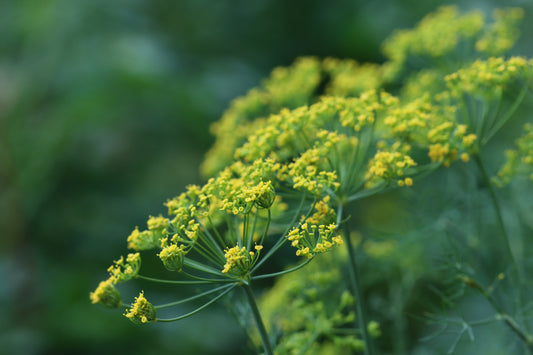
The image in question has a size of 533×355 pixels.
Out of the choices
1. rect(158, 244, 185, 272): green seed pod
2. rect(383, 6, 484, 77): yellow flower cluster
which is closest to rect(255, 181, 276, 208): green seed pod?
rect(158, 244, 185, 272): green seed pod

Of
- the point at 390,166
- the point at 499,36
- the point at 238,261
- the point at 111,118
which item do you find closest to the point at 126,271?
the point at 238,261

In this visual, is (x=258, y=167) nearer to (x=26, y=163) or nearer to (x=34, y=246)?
(x=26, y=163)

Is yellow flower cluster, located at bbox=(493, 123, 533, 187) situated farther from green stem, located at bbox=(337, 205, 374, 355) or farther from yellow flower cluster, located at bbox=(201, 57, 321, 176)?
yellow flower cluster, located at bbox=(201, 57, 321, 176)

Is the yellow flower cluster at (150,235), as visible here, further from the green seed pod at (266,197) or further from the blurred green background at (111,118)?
the blurred green background at (111,118)

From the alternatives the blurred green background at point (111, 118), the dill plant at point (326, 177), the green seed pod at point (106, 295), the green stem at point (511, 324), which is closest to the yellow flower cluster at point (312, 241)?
the dill plant at point (326, 177)

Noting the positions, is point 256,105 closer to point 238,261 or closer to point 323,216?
point 323,216
